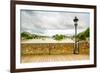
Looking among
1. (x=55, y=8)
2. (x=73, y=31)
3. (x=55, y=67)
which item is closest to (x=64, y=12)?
(x=55, y=8)

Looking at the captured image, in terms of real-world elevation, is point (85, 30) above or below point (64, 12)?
below

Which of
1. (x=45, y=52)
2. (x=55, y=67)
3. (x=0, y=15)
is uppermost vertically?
(x=0, y=15)

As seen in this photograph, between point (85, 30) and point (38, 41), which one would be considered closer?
point (38, 41)

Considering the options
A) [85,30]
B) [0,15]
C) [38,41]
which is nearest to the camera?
[0,15]

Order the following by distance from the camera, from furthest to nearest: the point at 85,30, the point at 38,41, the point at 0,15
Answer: the point at 85,30 → the point at 38,41 → the point at 0,15

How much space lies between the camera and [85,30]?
1.94 meters

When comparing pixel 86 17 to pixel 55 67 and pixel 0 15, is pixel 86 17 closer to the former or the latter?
pixel 55 67

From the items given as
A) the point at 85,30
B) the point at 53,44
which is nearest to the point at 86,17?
the point at 85,30

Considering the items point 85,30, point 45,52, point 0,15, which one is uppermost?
point 0,15

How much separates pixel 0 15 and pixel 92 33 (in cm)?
106

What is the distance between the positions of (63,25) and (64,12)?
5.8 inches

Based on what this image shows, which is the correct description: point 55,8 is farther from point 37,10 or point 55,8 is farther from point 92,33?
point 92,33

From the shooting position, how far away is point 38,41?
5.97ft

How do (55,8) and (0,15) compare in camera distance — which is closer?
(0,15)
